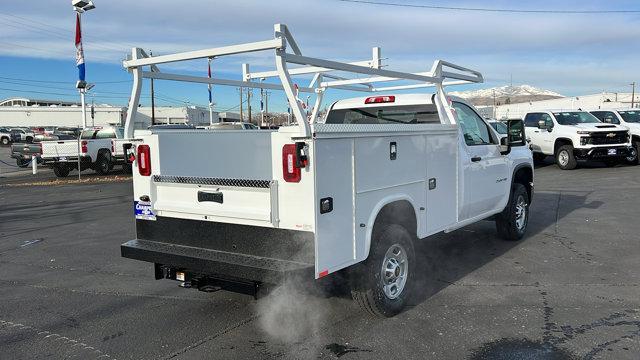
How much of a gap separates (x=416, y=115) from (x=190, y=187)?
278 centimetres

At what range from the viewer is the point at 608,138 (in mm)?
17141

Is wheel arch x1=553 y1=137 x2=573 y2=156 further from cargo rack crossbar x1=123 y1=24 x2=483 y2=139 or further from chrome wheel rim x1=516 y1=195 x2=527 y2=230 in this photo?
cargo rack crossbar x1=123 y1=24 x2=483 y2=139

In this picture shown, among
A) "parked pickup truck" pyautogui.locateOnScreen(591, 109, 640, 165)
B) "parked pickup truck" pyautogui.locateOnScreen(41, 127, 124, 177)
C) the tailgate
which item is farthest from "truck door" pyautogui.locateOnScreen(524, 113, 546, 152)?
the tailgate

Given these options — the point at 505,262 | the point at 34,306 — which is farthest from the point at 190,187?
the point at 505,262

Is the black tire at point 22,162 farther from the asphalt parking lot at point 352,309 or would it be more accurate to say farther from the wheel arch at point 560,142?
the wheel arch at point 560,142

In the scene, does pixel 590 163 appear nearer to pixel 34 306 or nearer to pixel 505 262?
pixel 505 262

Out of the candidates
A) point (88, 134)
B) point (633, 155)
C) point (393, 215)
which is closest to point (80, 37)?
point (88, 134)

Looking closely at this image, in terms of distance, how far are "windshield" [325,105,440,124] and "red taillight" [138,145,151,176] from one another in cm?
255

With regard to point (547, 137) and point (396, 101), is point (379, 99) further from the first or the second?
point (547, 137)

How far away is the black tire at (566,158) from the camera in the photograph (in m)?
17.2

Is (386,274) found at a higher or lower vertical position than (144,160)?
lower

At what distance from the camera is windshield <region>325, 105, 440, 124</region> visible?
19.4 ft

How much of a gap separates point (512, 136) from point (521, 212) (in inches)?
55.8

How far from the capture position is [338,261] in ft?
13.0
